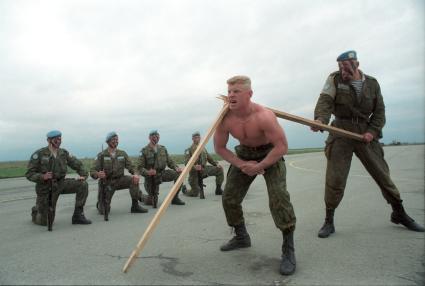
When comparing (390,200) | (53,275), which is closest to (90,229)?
(53,275)

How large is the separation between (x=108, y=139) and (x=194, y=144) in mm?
2886

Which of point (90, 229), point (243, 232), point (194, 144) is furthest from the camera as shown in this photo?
point (194, 144)

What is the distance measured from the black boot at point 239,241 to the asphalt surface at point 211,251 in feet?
0.30

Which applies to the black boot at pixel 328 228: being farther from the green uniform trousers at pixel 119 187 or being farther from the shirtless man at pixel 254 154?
the green uniform trousers at pixel 119 187

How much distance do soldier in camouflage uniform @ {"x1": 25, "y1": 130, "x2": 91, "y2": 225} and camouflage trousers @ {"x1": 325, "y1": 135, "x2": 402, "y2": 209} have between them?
4213mm

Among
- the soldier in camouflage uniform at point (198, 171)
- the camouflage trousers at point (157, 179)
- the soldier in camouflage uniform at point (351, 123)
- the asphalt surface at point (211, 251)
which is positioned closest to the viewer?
the asphalt surface at point (211, 251)

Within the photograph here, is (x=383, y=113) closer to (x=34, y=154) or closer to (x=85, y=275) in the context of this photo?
(x=85, y=275)

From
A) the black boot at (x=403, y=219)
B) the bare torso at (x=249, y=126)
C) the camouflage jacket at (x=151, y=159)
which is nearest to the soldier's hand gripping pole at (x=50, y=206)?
the camouflage jacket at (x=151, y=159)

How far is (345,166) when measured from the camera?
4.89 metres

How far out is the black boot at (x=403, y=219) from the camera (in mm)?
4902

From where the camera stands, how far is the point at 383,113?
199 inches

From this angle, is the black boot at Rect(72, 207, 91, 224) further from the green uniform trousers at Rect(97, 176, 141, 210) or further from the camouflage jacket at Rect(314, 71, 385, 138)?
the camouflage jacket at Rect(314, 71, 385, 138)

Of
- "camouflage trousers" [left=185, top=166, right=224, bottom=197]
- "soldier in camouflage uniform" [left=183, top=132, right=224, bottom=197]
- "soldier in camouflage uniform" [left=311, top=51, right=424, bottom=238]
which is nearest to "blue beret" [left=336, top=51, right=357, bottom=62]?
"soldier in camouflage uniform" [left=311, top=51, right=424, bottom=238]

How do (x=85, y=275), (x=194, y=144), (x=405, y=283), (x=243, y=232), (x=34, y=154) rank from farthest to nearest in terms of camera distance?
(x=194, y=144) → (x=34, y=154) → (x=243, y=232) → (x=85, y=275) → (x=405, y=283)
